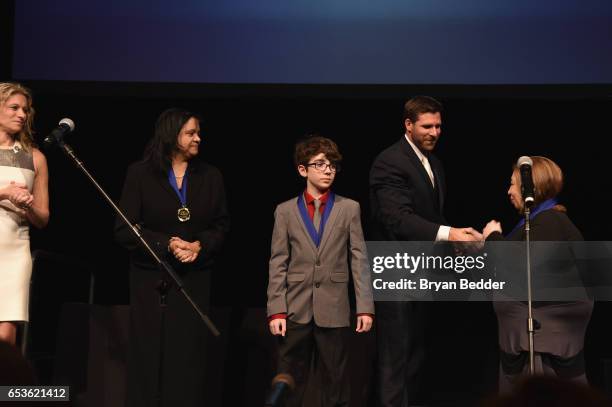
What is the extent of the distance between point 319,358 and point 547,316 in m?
1.17

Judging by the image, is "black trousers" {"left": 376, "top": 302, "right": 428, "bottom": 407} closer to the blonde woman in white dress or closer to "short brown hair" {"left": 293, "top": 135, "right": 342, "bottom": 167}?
"short brown hair" {"left": 293, "top": 135, "right": 342, "bottom": 167}

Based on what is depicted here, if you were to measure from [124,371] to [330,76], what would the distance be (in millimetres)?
2331

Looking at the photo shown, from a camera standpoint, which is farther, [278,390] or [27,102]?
[27,102]

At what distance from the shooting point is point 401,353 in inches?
173

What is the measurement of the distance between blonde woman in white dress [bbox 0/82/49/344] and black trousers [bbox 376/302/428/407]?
183 cm

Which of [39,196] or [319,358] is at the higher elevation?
[39,196]

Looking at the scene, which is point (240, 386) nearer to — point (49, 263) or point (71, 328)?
point (71, 328)

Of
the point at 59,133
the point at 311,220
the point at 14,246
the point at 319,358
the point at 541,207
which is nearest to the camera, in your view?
the point at 59,133

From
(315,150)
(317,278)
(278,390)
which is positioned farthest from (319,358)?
(278,390)

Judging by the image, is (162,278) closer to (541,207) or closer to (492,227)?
(492,227)

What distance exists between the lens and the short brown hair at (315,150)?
14.8 ft

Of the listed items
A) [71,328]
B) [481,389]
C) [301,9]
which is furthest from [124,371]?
[301,9]

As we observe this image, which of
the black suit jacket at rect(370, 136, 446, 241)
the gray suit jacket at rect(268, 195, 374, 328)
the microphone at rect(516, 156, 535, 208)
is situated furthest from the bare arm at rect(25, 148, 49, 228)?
the microphone at rect(516, 156, 535, 208)

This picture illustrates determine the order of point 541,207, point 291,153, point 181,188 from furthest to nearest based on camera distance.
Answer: point 291,153 → point 181,188 → point 541,207
